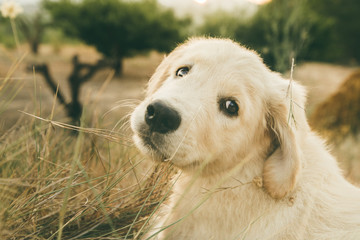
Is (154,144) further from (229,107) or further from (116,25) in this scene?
(116,25)

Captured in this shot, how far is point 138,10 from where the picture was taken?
13.2 metres

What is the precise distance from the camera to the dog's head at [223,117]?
2104 mm

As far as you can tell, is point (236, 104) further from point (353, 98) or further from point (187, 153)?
point (353, 98)

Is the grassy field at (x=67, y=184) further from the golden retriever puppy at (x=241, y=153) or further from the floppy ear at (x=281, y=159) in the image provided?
the floppy ear at (x=281, y=159)

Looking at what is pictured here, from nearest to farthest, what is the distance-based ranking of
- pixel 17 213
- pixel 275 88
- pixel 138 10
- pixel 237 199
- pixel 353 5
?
pixel 17 213 → pixel 237 199 → pixel 275 88 → pixel 138 10 → pixel 353 5

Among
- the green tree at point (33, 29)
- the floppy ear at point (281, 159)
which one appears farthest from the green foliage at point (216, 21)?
the floppy ear at point (281, 159)

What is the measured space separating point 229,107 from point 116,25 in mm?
11124

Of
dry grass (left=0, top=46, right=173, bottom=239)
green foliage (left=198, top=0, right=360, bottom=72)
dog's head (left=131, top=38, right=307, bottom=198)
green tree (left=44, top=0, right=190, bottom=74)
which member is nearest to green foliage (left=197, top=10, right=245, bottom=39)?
green foliage (left=198, top=0, right=360, bottom=72)

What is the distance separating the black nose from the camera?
199 centimetres

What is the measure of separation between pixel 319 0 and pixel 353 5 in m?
1.98

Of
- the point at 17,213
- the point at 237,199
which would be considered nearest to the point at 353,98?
the point at 237,199

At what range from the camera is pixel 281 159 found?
7.64 ft

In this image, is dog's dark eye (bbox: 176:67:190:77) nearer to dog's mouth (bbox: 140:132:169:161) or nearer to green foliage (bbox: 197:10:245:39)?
dog's mouth (bbox: 140:132:169:161)

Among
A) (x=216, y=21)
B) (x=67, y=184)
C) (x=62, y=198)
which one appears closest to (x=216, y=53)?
(x=67, y=184)
